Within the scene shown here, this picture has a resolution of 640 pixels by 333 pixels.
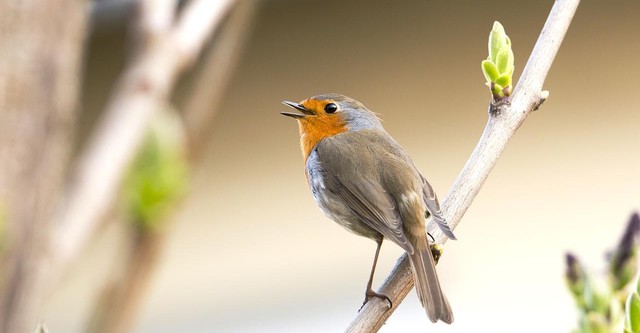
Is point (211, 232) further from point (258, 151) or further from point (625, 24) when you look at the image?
point (625, 24)

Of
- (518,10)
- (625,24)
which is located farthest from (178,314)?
(625,24)

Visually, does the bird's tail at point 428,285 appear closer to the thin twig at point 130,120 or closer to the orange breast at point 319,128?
the orange breast at point 319,128

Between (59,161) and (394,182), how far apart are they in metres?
0.44

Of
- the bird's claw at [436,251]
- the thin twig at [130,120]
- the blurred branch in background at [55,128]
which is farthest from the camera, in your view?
the thin twig at [130,120]

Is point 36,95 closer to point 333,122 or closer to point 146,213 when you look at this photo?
point 146,213

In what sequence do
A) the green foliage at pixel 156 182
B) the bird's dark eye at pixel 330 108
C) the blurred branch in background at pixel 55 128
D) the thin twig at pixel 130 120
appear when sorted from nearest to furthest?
the blurred branch in background at pixel 55 128 < the green foliage at pixel 156 182 < the bird's dark eye at pixel 330 108 < the thin twig at pixel 130 120

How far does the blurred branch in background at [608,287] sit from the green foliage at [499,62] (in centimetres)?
29

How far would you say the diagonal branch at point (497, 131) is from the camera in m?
0.95

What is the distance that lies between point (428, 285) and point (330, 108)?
0.47 metres

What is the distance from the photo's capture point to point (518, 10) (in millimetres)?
3750

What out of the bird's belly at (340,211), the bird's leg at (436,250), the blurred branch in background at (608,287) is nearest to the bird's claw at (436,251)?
the bird's leg at (436,250)

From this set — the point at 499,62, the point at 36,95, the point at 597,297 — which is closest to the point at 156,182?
the point at 36,95

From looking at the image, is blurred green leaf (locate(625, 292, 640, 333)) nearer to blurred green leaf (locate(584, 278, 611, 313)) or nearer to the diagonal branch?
blurred green leaf (locate(584, 278, 611, 313))

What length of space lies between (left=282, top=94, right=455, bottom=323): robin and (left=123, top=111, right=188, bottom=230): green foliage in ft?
0.56
